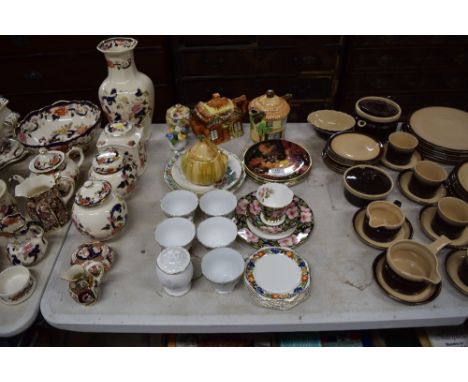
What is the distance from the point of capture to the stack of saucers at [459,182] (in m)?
1.34

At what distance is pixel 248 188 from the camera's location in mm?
1486

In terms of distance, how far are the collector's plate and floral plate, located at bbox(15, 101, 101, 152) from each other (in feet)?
2.17

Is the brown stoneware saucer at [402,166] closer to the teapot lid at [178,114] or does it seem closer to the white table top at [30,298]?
the teapot lid at [178,114]

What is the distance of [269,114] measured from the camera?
1.58 meters

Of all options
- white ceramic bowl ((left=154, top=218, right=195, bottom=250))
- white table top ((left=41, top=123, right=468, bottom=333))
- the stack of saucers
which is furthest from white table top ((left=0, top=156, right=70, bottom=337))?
the stack of saucers

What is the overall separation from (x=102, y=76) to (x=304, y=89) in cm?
134

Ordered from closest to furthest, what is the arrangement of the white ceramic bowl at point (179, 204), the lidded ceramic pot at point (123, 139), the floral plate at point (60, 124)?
the white ceramic bowl at point (179, 204) → the lidded ceramic pot at point (123, 139) → the floral plate at point (60, 124)

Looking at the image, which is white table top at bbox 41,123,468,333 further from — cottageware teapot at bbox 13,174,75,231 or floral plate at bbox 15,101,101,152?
floral plate at bbox 15,101,101,152

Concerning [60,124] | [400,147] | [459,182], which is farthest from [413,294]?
[60,124]

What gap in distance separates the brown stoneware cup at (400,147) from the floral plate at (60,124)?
118 cm

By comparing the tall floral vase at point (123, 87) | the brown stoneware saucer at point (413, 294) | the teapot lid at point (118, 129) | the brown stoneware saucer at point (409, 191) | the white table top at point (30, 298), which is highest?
the tall floral vase at point (123, 87)

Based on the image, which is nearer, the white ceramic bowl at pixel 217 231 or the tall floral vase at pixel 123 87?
the white ceramic bowl at pixel 217 231

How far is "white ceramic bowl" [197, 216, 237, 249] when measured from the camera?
4.05ft

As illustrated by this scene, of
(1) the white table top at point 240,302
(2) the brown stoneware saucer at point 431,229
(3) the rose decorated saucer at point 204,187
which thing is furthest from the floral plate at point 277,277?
(2) the brown stoneware saucer at point 431,229
